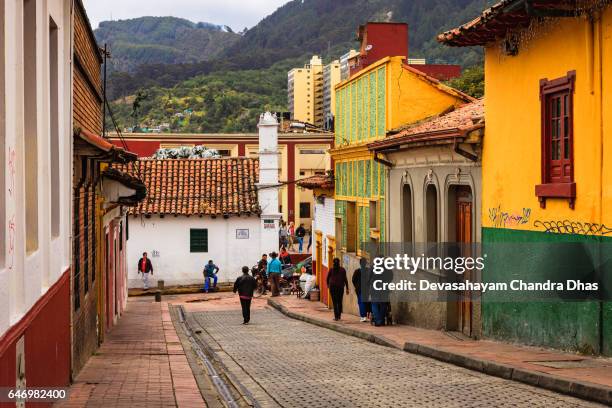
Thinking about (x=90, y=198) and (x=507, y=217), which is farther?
(x=90, y=198)

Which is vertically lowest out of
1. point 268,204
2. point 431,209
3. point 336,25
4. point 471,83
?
point 431,209

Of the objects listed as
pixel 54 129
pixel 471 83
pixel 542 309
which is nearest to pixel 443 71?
pixel 471 83

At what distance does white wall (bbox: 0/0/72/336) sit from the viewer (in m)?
6.77

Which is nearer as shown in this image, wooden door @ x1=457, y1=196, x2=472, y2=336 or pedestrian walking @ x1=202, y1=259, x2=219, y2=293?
wooden door @ x1=457, y1=196, x2=472, y2=336

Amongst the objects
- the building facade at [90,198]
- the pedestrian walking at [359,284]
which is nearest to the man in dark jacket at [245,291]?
the pedestrian walking at [359,284]

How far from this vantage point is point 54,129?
429 inches

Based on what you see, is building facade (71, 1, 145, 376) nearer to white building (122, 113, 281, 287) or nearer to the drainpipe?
the drainpipe

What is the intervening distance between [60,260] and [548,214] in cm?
673

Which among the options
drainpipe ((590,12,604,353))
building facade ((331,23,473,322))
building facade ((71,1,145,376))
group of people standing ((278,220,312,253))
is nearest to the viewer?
drainpipe ((590,12,604,353))

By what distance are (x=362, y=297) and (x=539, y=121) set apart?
8645 mm

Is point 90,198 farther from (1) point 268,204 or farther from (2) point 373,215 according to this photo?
(1) point 268,204

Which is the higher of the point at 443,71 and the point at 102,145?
the point at 443,71

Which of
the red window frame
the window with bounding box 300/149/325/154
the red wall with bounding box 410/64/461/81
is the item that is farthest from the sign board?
the window with bounding box 300/149/325/154

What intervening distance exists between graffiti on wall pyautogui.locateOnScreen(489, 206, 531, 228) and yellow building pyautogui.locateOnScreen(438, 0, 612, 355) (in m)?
0.02
